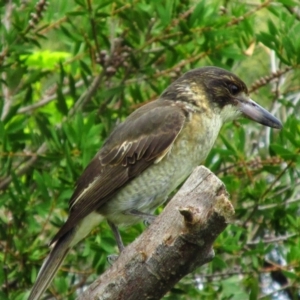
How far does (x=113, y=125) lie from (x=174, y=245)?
2.51 metres

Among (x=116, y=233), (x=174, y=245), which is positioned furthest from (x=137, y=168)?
(x=174, y=245)

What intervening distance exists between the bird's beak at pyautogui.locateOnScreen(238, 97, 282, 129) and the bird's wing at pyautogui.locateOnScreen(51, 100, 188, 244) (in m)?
0.45

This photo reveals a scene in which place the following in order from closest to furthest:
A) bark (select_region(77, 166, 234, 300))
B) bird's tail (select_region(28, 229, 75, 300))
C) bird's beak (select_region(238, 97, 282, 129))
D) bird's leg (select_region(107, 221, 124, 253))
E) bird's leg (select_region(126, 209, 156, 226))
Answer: bark (select_region(77, 166, 234, 300)) → bird's tail (select_region(28, 229, 75, 300)) → bird's leg (select_region(126, 209, 156, 226)) → bird's leg (select_region(107, 221, 124, 253)) → bird's beak (select_region(238, 97, 282, 129))

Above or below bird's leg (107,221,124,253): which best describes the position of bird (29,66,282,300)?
above

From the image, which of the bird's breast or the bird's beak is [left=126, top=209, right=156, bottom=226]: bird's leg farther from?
the bird's beak

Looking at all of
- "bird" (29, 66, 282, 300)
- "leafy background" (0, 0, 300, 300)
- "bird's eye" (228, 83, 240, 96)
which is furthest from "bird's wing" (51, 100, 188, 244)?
"bird's eye" (228, 83, 240, 96)

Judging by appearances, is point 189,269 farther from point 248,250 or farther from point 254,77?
point 254,77

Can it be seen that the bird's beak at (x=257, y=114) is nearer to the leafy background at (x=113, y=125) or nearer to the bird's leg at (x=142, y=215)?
the leafy background at (x=113, y=125)

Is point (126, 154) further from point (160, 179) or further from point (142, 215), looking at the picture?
point (142, 215)

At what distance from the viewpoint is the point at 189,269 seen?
4.11m

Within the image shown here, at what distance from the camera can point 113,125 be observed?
644 cm

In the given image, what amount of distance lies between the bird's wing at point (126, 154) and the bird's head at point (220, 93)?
0.77ft

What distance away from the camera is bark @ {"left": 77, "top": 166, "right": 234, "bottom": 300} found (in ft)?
13.0

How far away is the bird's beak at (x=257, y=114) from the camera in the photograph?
5.79 m
